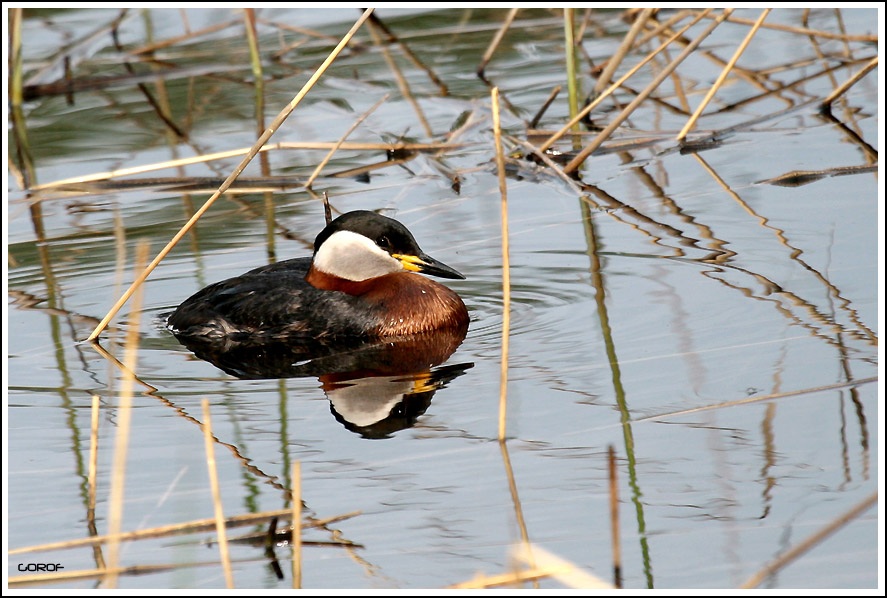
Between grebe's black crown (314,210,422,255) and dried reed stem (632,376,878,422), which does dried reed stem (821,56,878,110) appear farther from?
dried reed stem (632,376,878,422)

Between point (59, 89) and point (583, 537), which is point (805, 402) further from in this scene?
point (59, 89)

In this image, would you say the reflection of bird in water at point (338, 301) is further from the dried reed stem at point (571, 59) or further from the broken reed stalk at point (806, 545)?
the broken reed stalk at point (806, 545)

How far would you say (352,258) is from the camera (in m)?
7.29

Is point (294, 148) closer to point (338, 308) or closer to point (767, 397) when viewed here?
point (338, 308)

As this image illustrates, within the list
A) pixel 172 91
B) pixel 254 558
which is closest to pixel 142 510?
pixel 254 558

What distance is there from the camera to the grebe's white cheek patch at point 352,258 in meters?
7.18

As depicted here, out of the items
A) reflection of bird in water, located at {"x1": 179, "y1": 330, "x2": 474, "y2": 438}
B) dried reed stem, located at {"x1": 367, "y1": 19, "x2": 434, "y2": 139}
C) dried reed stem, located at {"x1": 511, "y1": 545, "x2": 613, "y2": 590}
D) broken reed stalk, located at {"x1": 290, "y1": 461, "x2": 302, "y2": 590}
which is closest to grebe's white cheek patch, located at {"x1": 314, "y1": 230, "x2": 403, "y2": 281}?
reflection of bird in water, located at {"x1": 179, "y1": 330, "x2": 474, "y2": 438}

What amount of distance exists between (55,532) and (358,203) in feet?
15.5

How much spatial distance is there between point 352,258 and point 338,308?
32cm

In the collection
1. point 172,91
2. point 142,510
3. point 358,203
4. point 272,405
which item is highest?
point 172,91

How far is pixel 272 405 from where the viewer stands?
588cm

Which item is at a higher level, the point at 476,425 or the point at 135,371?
the point at 135,371

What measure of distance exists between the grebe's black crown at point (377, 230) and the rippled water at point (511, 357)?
553mm

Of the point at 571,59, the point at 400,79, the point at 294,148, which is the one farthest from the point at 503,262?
the point at 400,79
